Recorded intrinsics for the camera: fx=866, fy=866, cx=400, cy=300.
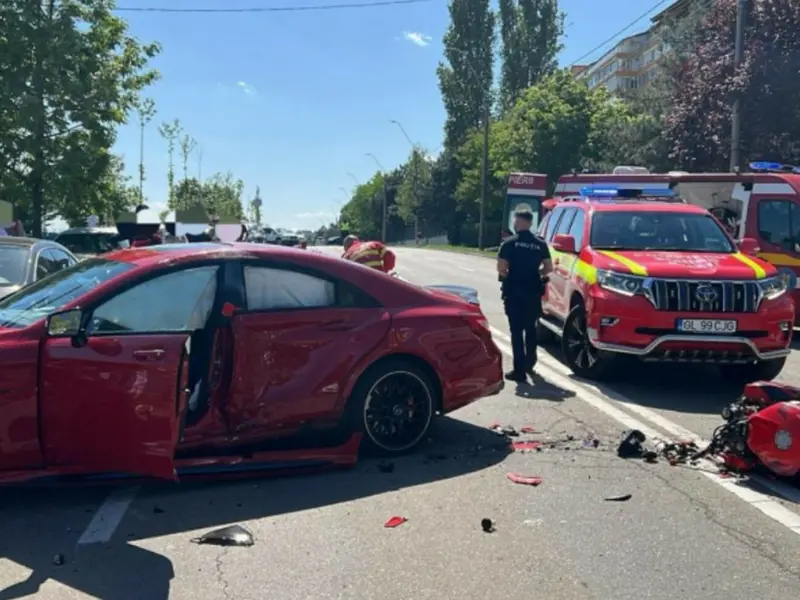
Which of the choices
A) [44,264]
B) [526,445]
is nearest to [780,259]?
[526,445]

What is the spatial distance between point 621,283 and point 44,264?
5843mm

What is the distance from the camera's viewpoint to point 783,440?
5332mm

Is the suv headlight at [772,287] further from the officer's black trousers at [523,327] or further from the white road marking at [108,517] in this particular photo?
the white road marking at [108,517]

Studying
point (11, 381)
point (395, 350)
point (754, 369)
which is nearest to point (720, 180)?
point (754, 369)

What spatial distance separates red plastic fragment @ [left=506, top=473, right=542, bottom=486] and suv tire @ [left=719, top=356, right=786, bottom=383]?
3.98 m

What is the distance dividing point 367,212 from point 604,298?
9989 cm

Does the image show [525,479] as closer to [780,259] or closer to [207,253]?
[207,253]

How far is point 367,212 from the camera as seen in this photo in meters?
108

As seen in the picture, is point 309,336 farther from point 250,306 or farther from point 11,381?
point 11,381

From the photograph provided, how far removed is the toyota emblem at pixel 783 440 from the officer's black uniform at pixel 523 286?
367cm

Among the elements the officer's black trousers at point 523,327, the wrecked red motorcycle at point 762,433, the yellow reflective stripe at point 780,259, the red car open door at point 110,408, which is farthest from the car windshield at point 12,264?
the yellow reflective stripe at point 780,259

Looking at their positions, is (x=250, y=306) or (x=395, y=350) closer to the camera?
(x=250, y=306)

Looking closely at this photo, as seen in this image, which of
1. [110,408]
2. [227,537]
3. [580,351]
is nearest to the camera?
[227,537]

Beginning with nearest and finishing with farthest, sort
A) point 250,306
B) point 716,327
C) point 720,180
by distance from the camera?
point 250,306 < point 716,327 < point 720,180
